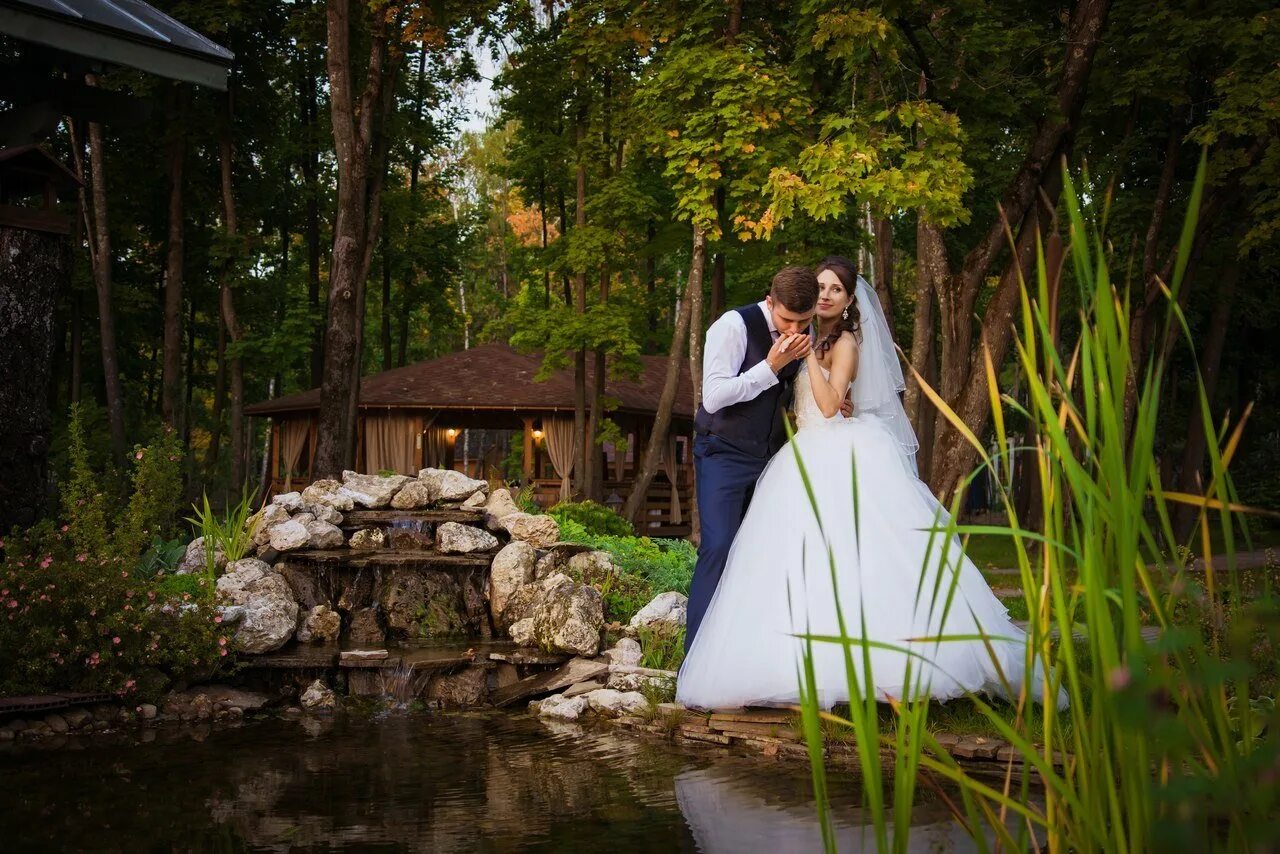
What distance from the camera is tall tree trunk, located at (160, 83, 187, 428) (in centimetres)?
2225

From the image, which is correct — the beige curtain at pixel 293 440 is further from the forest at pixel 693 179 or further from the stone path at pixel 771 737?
the stone path at pixel 771 737

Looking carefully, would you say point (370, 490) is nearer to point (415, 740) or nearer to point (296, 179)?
point (415, 740)

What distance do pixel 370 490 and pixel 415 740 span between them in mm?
5794

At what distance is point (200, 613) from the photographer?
793 centimetres

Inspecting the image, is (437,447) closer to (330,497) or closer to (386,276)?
(386,276)

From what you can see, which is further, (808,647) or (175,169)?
(175,169)

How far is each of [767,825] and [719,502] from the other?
2.38 m

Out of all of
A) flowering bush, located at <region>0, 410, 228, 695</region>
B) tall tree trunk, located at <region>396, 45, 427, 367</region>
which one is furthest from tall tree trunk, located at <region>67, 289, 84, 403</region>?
flowering bush, located at <region>0, 410, 228, 695</region>

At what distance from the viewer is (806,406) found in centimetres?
641

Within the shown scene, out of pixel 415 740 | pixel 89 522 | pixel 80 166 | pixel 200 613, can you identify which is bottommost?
pixel 415 740

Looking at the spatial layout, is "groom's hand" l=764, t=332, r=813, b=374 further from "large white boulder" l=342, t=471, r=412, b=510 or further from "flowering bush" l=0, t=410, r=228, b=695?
"large white boulder" l=342, t=471, r=412, b=510

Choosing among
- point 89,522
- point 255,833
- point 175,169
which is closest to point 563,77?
point 175,169

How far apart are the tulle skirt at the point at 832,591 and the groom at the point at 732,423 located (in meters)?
0.22

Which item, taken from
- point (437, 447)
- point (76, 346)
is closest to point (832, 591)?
point (76, 346)
